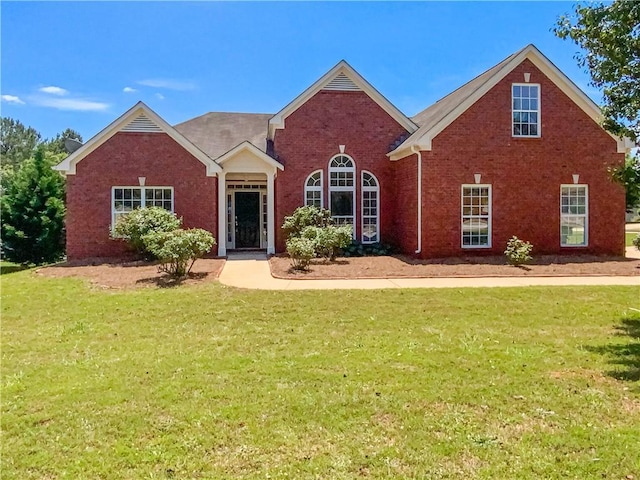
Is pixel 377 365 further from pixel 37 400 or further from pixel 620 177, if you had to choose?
pixel 620 177

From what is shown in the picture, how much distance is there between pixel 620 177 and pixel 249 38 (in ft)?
37.8

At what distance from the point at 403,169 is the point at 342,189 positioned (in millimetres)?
2499

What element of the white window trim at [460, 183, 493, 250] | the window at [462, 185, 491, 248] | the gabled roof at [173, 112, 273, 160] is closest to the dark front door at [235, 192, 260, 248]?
the gabled roof at [173, 112, 273, 160]

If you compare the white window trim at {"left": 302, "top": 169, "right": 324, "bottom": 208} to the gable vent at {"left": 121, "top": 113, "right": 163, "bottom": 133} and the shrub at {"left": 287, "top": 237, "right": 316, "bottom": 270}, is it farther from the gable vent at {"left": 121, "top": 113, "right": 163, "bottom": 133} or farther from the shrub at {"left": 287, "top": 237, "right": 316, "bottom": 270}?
the gable vent at {"left": 121, "top": 113, "right": 163, "bottom": 133}

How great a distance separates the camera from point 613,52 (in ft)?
24.8

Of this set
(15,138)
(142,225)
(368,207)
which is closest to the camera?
(142,225)

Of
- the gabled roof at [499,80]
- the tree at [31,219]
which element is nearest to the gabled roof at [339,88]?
the gabled roof at [499,80]

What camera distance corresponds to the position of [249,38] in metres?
15.5

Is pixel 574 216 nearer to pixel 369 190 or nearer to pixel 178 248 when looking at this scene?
pixel 369 190

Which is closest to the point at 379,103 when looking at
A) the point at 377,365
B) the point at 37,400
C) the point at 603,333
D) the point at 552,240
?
the point at 552,240

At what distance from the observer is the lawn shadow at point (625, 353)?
598 cm

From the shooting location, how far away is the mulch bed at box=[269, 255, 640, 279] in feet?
44.5

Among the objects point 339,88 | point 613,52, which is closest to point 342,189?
point 339,88

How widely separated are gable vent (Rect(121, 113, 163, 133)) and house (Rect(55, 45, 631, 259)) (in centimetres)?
4
